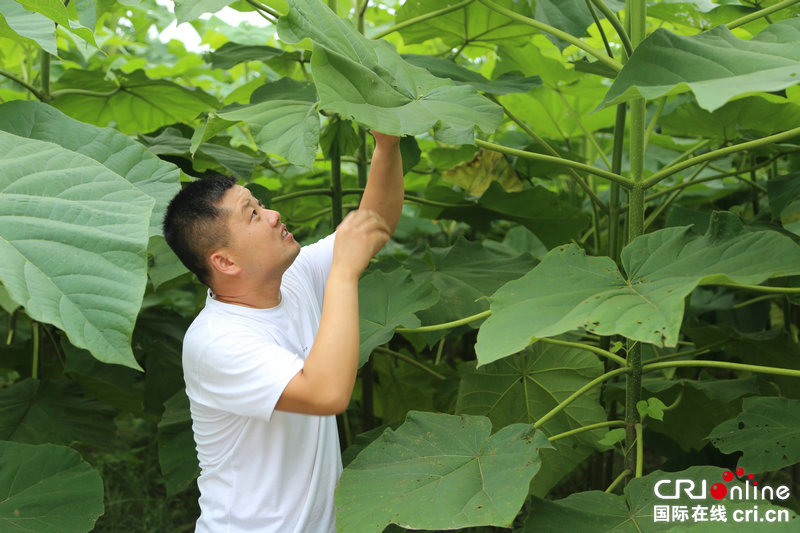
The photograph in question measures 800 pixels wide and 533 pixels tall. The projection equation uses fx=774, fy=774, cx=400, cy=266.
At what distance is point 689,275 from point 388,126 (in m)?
0.50

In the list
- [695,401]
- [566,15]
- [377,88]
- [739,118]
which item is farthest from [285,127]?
[695,401]

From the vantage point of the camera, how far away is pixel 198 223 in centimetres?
132

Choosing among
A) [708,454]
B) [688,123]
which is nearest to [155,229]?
[688,123]

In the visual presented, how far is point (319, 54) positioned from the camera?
111 centimetres

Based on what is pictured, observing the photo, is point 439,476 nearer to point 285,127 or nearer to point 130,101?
point 285,127

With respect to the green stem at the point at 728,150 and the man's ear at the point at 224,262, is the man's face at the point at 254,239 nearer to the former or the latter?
the man's ear at the point at 224,262

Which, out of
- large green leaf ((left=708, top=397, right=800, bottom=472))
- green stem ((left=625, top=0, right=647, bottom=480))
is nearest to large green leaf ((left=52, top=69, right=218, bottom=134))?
green stem ((left=625, top=0, right=647, bottom=480))

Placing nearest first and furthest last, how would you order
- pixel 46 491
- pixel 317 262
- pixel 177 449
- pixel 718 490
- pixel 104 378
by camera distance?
pixel 718 490, pixel 46 491, pixel 317 262, pixel 177 449, pixel 104 378

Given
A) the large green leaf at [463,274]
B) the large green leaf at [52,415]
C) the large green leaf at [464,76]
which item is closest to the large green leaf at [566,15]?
the large green leaf at [464,76]

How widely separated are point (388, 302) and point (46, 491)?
0.77m

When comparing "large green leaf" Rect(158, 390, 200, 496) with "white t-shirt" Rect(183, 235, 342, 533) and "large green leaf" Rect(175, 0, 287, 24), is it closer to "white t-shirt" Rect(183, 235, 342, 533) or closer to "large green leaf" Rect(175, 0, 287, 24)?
"white t-shirt" Rect(183, 235, 342, 533)

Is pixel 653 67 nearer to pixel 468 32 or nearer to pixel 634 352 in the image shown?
pixel 634 352

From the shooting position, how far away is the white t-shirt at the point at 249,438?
121 centimetres

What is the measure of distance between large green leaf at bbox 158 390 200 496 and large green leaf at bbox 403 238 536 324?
643mm
